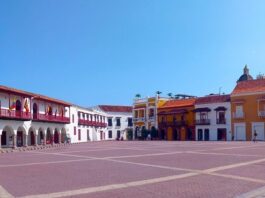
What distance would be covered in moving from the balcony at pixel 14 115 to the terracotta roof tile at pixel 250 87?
29.6 metres

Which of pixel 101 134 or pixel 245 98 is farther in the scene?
pixel 101 134

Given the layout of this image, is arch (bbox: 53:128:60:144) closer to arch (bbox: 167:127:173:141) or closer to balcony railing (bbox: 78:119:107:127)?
balcony railing (bbox: 78:119:107:127)

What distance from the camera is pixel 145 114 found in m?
68.2

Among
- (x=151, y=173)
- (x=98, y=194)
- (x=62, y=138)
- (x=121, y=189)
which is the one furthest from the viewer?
(x=62, y=138)

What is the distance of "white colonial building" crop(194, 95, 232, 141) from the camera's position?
53.3 metres

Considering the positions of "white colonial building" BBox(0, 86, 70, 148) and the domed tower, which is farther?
the domed tower

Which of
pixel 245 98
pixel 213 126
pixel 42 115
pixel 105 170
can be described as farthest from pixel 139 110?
pixel 105 170

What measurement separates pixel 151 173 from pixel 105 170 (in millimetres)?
1932

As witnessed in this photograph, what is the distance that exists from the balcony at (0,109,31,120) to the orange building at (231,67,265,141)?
2891 cm

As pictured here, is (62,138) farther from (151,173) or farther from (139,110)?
(151,173)

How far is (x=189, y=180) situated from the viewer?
10641 millimetres

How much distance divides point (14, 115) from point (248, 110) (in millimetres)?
31319

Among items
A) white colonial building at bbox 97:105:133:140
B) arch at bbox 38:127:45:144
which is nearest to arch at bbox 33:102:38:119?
arch at bbox 38:127:45:144

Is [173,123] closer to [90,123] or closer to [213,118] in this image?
[213,118]
